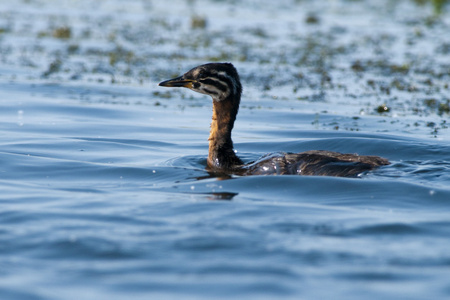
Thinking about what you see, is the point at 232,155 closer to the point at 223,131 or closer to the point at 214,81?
the point at 223,131

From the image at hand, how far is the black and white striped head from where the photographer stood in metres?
10.0

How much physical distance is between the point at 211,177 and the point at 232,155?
0.76 m

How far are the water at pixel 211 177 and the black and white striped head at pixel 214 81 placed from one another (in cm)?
103

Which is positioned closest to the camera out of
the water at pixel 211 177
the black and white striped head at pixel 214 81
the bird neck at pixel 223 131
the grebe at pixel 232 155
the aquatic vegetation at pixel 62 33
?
the water at pixel 211 177

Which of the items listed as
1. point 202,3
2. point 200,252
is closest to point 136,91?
point 200,252

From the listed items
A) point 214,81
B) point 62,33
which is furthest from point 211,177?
point 62,33

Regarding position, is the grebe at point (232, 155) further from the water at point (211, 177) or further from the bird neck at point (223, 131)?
Result: the water at point (211, 177)

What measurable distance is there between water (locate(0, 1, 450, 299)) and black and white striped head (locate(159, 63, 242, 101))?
103cm

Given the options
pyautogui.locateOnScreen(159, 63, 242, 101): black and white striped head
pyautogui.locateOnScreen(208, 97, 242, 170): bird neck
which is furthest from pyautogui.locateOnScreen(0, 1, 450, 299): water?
pyautogui.locateOnScreen(159, 63, 242, 101): black and white striped head

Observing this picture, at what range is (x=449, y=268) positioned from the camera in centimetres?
600

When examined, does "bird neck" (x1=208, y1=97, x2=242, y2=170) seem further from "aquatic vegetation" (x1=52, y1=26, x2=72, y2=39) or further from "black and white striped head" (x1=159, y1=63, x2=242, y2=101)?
"aquatic vegetation" (x1=52, y1=26, x2=72, y2=39)

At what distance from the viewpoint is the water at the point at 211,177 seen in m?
5.83

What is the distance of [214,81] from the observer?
1009cm

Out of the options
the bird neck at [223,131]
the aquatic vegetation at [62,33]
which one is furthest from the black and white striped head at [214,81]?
the aquatic vegetation at [62,33]
